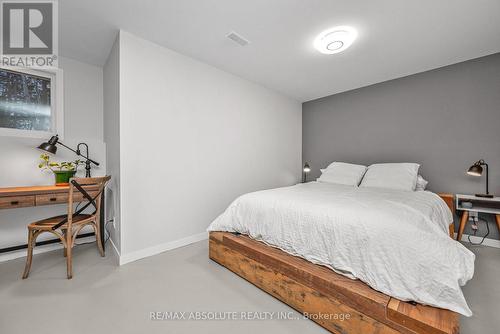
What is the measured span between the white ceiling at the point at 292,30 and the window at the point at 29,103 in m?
0.47

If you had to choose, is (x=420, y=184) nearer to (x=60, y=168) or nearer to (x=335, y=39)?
(x=335, y=39)

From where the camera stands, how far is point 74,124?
264cm

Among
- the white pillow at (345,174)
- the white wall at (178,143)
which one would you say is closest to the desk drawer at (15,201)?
the white wall at (178,143)

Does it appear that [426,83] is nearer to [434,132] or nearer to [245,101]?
[434,132]

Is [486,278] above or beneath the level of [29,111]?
beneath

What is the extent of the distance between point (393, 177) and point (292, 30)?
7.35 ft

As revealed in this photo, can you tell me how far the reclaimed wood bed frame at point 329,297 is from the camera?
1018mm

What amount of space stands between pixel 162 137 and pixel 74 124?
1302 millimetres

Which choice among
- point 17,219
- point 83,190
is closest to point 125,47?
point 83,190

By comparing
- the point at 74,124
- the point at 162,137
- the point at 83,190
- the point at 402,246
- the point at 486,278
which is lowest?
the point at 486,278

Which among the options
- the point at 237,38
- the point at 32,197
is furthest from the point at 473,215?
the point at 32,197

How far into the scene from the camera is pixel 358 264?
128 centimetres

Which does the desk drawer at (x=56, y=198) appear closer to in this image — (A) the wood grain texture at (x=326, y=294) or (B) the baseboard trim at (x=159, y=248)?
(B) the baseboard trim at (x=159, y=248)

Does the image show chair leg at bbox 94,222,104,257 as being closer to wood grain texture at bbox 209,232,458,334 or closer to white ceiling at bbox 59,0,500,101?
wood grain texture at bbox 209,232,458,334
